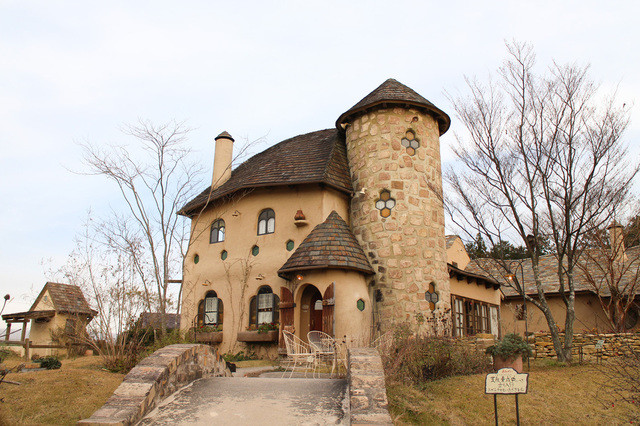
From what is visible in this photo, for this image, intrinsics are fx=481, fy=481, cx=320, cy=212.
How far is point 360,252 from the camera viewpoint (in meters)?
14.1

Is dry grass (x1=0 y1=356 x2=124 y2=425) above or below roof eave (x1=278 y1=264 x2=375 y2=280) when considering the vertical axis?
below

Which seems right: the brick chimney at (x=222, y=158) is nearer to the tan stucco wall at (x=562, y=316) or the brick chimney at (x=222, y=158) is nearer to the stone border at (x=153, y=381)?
the stone border at (x=153, y=381)

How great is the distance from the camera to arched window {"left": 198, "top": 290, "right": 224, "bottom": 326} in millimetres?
15820

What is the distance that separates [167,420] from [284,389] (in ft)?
6.16

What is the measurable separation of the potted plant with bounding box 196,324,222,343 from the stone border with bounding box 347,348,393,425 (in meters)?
9.19

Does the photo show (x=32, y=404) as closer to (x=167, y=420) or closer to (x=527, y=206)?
(x=167, y=420)

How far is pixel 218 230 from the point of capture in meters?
16.9

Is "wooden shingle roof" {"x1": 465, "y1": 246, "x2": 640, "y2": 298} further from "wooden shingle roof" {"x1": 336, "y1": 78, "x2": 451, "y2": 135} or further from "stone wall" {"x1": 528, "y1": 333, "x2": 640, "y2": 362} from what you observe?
"wooden shingle roof" {"x1": 336, "y1": 78, "x2": 451, "y2": 135}

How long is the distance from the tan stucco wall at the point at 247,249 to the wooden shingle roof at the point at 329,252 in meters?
0.71

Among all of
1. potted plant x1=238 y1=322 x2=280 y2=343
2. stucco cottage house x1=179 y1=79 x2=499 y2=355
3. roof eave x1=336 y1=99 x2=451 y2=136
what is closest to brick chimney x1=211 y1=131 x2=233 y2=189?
stucco cottage house x1=179 y1=79 x2=499 y2=355

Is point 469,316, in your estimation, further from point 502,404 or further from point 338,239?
point 502,404

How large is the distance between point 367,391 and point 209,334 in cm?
1036

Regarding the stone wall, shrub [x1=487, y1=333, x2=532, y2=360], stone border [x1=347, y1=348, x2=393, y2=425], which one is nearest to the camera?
stone border [x1=347, y1=348, x2=393, y2=425]

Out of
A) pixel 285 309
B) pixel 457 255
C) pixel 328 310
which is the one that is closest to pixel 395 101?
pixel 328 310
